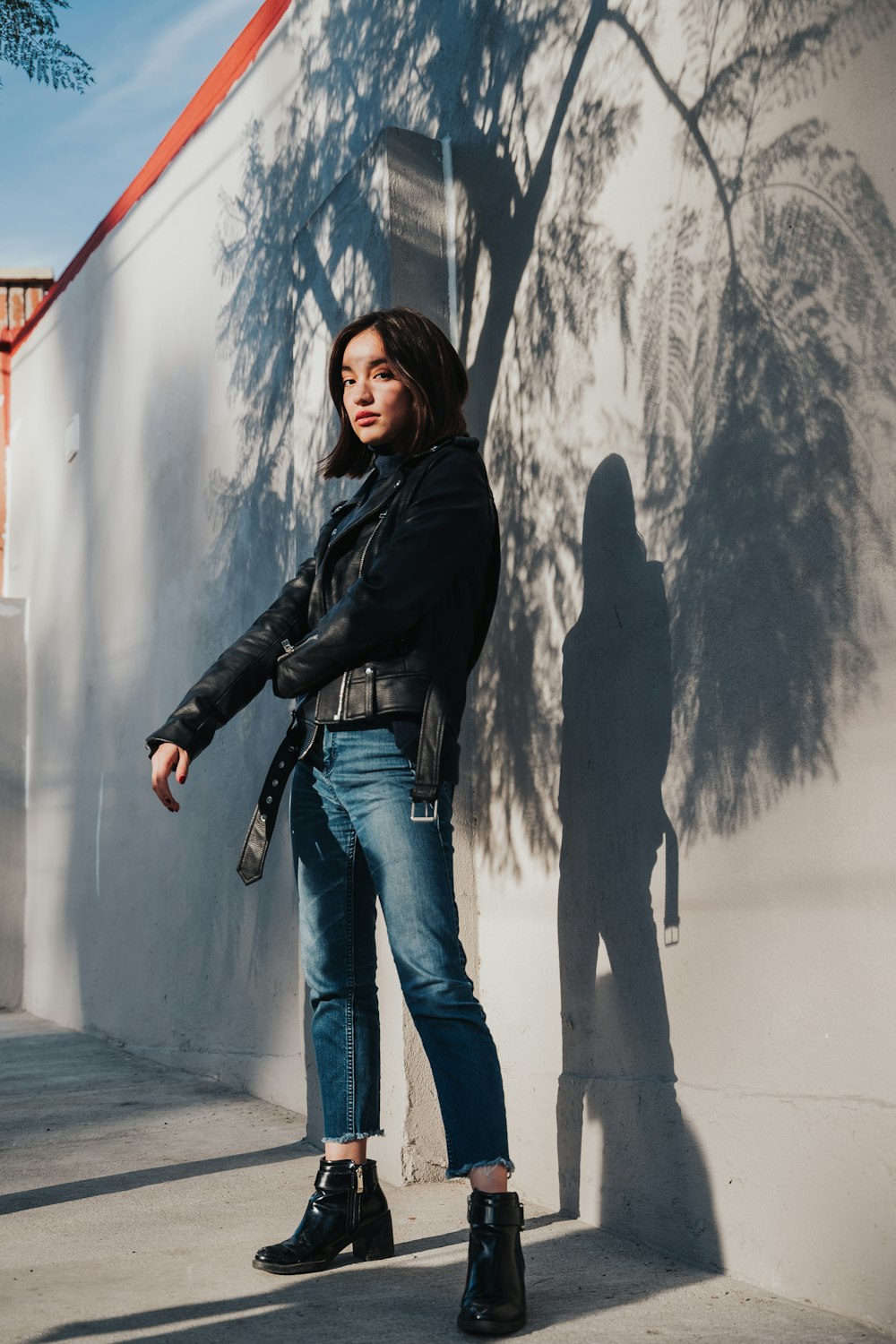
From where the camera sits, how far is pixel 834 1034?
89.9 inches

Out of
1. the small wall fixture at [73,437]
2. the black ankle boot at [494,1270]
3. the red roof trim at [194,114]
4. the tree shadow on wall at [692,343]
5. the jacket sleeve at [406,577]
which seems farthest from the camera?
the small wall fixture at [73,437]

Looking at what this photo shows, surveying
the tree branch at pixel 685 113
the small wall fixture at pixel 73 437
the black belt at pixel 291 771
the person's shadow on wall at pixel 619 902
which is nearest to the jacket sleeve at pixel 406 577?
the black belt at pixel 291 771

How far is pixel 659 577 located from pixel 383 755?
2.40 ft

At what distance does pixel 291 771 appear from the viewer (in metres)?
2.81

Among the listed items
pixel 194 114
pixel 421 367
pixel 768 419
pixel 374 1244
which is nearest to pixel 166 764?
pixel 421 367

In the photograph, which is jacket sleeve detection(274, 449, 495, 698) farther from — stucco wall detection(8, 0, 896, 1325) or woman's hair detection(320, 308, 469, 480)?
stucco wall detection(8, 0, 896, 1325)

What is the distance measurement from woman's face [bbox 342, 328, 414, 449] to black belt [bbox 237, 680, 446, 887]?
57 cm

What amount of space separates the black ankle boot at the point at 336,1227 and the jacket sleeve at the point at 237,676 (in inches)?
35.8

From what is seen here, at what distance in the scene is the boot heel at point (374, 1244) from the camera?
269 centimetres

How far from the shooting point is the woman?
239 centimetres

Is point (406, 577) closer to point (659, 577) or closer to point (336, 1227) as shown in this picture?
point (659, 577)

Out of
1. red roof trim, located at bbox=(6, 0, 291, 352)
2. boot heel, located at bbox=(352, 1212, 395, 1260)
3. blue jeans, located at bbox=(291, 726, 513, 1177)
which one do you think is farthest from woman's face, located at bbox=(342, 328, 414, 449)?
red roof trim, located at bbox=(6, 0, 291, 352)

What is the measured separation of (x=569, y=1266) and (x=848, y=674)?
129 cm

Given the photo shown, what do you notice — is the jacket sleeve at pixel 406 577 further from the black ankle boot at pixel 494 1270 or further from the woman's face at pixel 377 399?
the black ankle boot at pixel 494 1270
